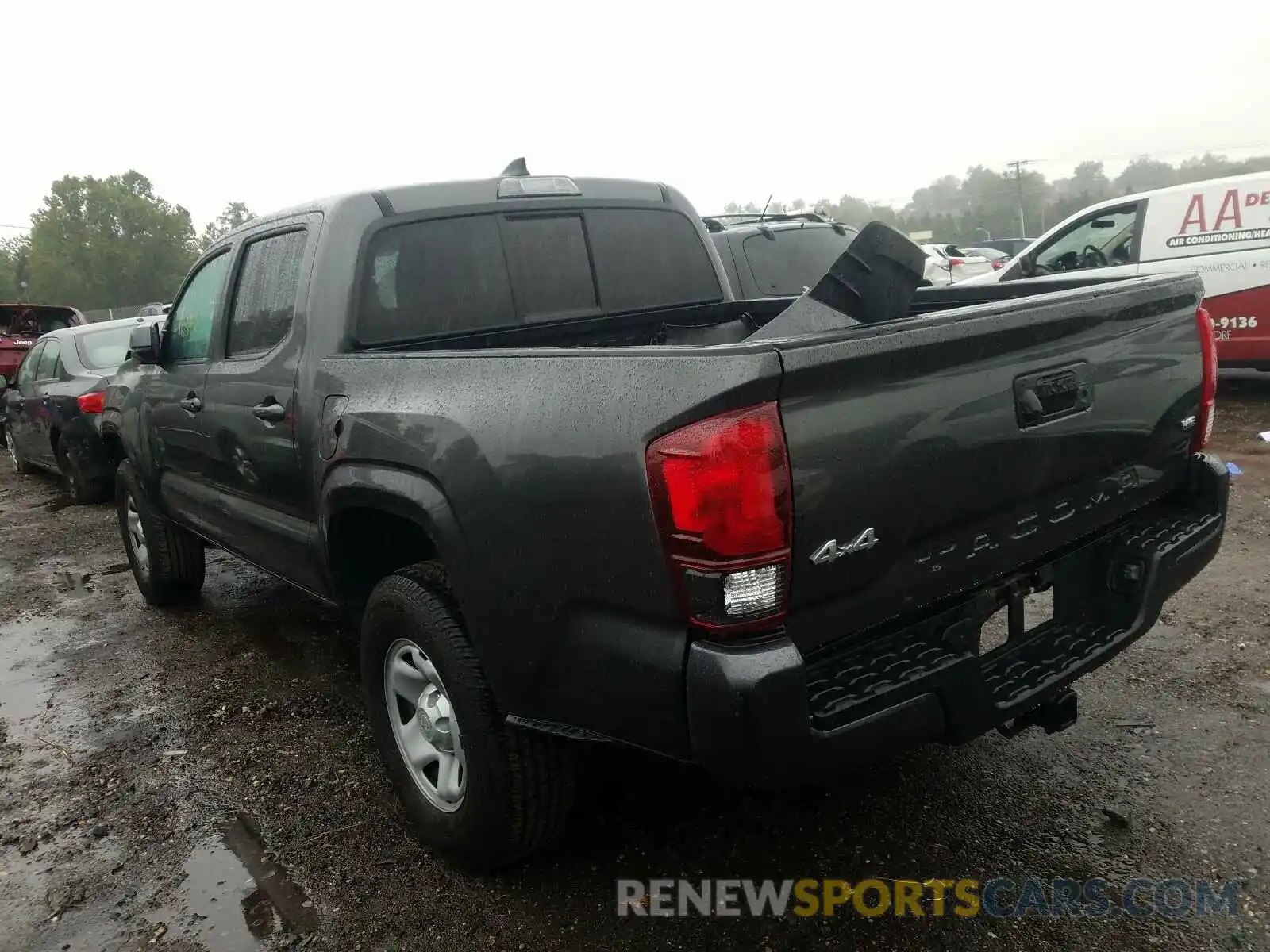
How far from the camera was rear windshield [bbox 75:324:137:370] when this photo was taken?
8.48 m

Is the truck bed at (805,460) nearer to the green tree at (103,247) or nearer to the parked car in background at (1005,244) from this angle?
the parked car in background at (1005,244)

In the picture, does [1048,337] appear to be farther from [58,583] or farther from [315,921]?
[58,583]

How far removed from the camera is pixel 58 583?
6281 millimetres

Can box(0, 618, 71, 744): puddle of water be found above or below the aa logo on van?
below

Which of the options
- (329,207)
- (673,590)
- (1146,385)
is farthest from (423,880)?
(1146,385)

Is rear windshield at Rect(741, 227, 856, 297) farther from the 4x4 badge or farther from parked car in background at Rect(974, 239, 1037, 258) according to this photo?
parked car in background at Rect(974, 239, 1037, 258)

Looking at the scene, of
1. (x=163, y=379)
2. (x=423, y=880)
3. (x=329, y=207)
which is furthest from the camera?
(x=163, y=379)

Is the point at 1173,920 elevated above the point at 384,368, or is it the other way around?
the point at 384,368

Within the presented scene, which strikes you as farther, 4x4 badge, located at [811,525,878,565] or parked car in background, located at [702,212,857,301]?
parked car in background, located at [702,212,857,301]

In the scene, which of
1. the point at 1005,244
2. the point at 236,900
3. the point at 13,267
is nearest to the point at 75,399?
the point at 236,900

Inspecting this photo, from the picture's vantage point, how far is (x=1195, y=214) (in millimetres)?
8297

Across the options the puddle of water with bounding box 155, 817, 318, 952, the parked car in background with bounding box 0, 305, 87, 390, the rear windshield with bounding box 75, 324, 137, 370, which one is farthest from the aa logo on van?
the parked car in background with bounding box 0, 305, 87, 390

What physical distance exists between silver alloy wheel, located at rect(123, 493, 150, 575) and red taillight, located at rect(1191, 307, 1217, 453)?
4.93 m

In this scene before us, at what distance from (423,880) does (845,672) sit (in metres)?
1.43
